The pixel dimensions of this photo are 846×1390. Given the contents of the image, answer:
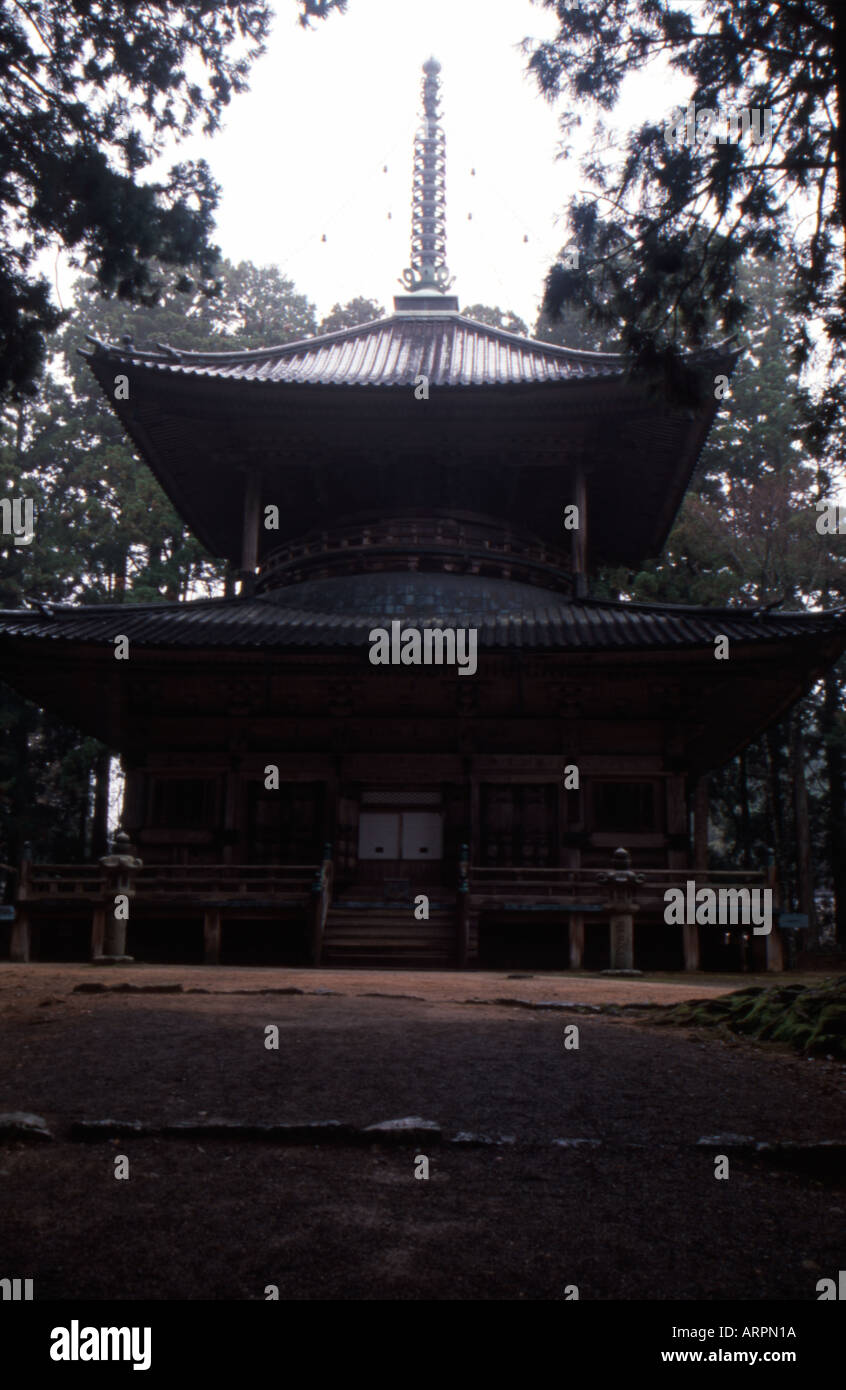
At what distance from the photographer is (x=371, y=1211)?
15.8ft

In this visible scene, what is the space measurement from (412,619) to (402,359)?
25.2ft

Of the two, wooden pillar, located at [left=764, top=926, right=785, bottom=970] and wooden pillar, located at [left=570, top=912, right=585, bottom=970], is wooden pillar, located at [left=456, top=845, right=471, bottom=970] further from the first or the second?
wooden pillar, located at [left=764, top=926, right=785, bottom=970]

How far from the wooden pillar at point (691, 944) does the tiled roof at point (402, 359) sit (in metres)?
10.3

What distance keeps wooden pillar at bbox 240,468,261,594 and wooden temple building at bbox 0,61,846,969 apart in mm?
52

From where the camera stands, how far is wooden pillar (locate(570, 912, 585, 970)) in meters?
16.6

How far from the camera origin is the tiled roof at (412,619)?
18.0 meters

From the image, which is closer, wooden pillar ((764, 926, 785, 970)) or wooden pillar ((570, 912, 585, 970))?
wooden pillar ((570, 912, 585, 970))

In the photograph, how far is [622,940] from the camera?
1559cm

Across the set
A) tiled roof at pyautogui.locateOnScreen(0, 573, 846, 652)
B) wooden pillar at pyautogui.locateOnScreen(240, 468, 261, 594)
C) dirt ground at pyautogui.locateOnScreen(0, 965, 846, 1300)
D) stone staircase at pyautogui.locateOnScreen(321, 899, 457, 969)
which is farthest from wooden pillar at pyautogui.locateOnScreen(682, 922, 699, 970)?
wooden pillar at pyautogui.locateOnScreen(240, 468, 261, 594)

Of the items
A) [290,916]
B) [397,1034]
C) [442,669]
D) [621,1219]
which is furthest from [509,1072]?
[442,669]

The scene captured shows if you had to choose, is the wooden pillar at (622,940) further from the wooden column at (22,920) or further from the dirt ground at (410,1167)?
the wooden column at (22,920)

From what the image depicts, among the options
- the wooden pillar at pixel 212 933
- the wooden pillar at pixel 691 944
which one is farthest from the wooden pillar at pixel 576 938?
the wooden pillar at pixel 212 933

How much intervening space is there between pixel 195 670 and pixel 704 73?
13.2 meters

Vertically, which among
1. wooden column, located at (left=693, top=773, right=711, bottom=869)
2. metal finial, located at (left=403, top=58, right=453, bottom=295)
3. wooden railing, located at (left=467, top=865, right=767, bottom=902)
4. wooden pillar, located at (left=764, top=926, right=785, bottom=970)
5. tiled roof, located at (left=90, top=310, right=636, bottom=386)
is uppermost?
metal finial, located at (left=403, top=58, right=453, bottom=295)
